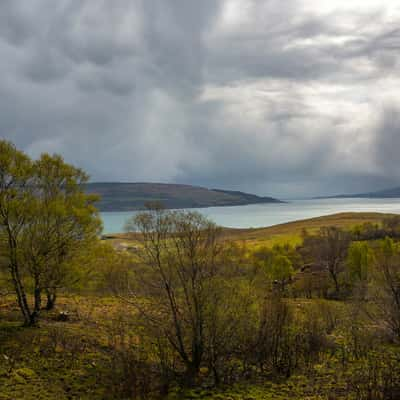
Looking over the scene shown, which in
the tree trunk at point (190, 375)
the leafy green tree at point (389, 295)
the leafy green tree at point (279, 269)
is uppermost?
the leafy green tree at point (389, 295)

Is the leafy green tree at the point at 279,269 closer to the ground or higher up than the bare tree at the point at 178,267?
closer to the ground

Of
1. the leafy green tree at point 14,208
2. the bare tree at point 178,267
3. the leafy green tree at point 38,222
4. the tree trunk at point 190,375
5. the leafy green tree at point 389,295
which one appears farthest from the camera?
the leafy green tree at point 389,295

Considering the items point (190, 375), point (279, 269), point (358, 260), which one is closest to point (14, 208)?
point (190, 375)

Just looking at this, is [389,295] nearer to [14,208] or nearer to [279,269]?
[14,208]

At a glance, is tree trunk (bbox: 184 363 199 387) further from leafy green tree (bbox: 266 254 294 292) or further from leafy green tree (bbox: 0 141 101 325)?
leafy green tree (bbox: 266 254 294 292)

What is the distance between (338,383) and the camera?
A: 59.8 ft

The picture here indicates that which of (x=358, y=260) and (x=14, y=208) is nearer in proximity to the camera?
(x=14, y=208)

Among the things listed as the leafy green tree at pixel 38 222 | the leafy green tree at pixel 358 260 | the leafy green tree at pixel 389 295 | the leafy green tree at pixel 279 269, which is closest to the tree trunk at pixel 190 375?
the leafy green tree at pixel 38 222

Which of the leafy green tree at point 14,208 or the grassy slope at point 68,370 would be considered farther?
the leafy green tree at point 14,208

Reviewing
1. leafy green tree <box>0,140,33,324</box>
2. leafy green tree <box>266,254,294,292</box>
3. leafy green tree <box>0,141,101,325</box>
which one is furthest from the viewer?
leafy green tree <box>266,254,294,292</box>

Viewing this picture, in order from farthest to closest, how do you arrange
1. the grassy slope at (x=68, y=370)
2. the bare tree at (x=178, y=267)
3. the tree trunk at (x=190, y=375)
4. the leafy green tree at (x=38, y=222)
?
the leafy green tree at (x=38, y=222) < the bare tree at (x=178, y=267) < the tree trunk at (x=190, y=375) < the grassy slope at (x=68, y=370)

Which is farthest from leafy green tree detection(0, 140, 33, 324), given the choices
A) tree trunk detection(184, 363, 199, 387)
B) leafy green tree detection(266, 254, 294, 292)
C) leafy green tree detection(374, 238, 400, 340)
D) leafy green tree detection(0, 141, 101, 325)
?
leafy green tree detection(266, 254, 294, 292)

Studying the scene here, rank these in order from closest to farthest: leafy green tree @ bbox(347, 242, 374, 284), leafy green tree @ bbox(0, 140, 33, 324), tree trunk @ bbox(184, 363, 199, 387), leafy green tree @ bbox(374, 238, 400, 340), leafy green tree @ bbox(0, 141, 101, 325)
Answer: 1. tree trunk @ bbox(184, 363, 199, 387)
2. leafy green tree @ bbox(0, 140, 33, 324)
3. leafy green tree @ bbox(0, 141, 101, 325)
4. leafy green tree @ bbox(374, 238, 400, 340)
5. leafy green tree @ bbox(347, 242, 374, 284)

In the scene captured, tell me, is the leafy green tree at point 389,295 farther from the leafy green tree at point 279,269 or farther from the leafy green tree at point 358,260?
the leafy green tree at point 279,269
